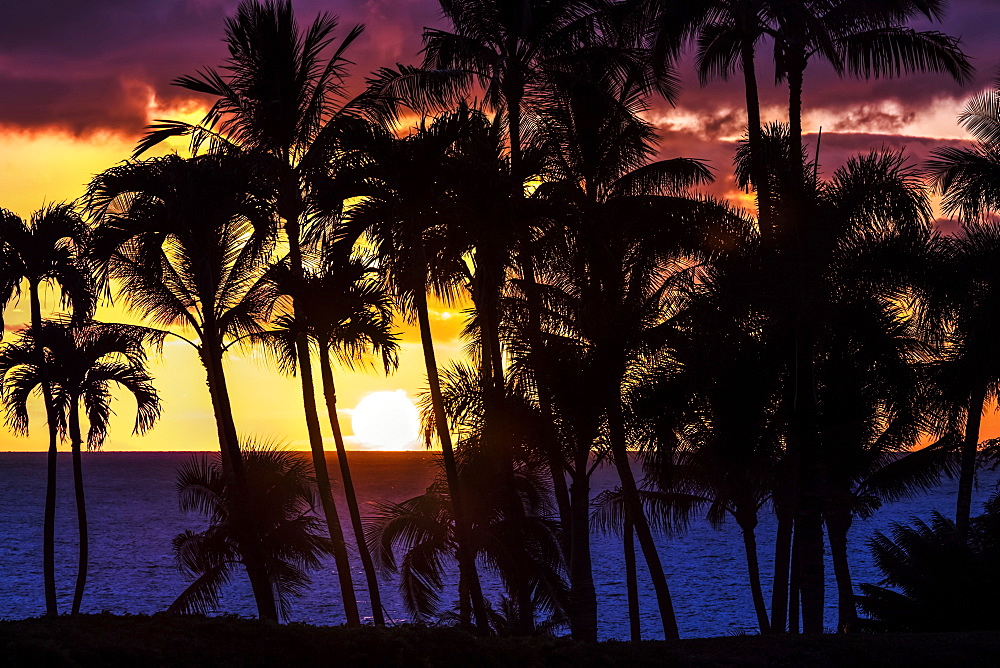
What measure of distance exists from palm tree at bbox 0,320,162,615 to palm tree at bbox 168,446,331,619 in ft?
11.6

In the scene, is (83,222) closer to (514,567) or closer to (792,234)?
(514,567)

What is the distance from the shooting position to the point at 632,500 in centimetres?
2242

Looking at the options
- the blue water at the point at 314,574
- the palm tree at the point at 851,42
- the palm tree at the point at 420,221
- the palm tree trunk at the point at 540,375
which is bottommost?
the blue water at the point at 314,574

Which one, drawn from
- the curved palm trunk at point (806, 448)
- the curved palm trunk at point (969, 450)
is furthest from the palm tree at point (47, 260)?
the curved palm trunk at point (969, 450)

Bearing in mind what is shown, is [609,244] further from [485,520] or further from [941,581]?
[941,581]

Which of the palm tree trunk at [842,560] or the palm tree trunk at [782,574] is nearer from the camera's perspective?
the palm tree trunk at [782,574]

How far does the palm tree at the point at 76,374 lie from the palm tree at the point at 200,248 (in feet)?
7.54

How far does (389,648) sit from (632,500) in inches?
432

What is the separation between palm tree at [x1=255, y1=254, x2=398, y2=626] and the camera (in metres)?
22.0

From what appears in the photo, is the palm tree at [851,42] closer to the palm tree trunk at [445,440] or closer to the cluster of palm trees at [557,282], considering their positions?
the cluster of palm trees at [557,282]

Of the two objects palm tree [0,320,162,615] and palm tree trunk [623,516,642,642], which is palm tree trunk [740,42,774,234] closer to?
palm tree trunk [623,516,642,642]

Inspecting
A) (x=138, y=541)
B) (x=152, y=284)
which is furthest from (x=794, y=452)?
(x=138, y=541)

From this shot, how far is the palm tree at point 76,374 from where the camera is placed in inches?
1004

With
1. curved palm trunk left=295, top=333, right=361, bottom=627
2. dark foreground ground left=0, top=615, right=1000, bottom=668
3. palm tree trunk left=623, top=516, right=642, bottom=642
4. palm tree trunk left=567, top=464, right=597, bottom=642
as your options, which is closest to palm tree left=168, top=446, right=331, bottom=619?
curved palm trunk left=295, top=333, right=361, bottom=627
